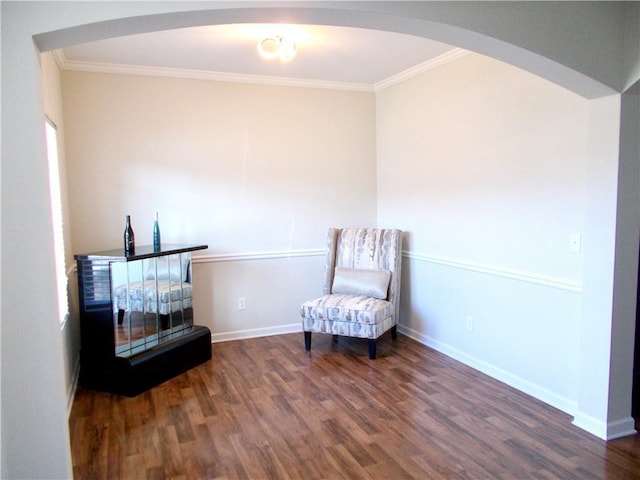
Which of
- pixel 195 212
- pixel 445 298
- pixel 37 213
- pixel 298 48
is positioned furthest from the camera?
pixel 195 212

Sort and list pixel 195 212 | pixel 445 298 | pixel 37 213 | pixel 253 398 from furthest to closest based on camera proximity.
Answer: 1. pixel 195 212
2. pixel 445 298
3. pixel 253 398
4. pixel 37 213

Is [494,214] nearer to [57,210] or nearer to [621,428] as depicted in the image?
[621,428]

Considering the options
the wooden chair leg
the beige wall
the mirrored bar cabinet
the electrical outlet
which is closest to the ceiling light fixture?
the beige wall

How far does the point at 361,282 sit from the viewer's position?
4.25 m

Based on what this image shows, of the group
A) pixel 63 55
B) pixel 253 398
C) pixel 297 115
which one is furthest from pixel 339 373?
pixel 63 55

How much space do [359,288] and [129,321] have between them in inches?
76.2

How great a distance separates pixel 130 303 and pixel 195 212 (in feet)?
3.87

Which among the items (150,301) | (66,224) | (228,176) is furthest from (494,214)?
(66,224)

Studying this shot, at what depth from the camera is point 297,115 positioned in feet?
15.1

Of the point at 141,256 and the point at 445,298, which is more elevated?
the point at 141,256

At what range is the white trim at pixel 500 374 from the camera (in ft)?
9.81

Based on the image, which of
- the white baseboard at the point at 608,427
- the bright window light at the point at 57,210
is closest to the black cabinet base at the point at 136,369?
the bright window light at the point at 57,210

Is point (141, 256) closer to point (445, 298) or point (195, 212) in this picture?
point (195, 212)

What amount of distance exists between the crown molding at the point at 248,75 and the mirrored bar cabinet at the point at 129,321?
5.12ft
